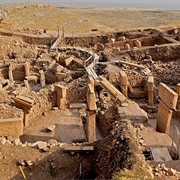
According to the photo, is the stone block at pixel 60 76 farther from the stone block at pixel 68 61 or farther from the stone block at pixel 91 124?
the stone block at pixel 91 124

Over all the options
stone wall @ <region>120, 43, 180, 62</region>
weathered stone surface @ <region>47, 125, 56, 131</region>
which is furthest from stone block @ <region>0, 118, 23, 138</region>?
stone wall @ <region>120, 43, 180, 62</region>

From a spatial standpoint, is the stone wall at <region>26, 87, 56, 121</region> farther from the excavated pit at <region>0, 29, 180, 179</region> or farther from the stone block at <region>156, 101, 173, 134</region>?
the stone block at <region>156, 101, 173, 134</region>

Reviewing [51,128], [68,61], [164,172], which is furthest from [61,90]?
[164,172]

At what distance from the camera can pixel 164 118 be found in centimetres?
1015

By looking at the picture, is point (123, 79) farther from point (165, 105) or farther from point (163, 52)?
point (163, 52)

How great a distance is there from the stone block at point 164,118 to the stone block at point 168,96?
20cm

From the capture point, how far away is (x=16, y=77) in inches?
736

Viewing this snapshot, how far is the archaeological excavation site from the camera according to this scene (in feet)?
25.4

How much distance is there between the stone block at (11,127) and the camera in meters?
9.97

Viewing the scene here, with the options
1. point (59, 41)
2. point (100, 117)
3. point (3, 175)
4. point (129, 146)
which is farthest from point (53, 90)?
point (59, 41)

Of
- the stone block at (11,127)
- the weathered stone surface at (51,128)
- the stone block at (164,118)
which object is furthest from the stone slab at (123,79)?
the stone block at (11,127)

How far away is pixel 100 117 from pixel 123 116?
189 cm

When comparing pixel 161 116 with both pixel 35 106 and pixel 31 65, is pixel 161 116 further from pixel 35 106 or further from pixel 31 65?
pixel 31 65

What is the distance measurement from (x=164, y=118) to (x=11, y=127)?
553 cm
